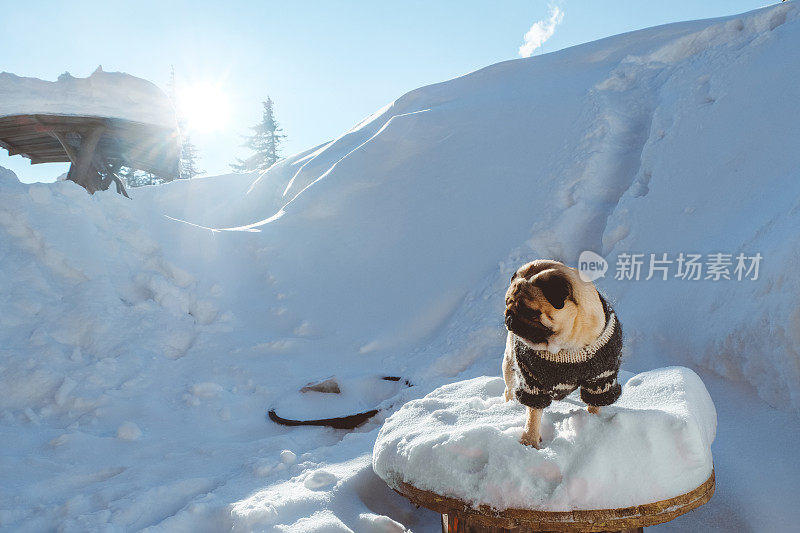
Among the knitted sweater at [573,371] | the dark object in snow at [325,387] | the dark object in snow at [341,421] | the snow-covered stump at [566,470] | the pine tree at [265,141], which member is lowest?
the dark object in snow at [341,421]

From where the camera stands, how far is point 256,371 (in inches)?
188

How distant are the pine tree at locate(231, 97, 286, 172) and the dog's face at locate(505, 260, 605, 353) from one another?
28265mm

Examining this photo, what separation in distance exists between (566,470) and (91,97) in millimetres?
7866

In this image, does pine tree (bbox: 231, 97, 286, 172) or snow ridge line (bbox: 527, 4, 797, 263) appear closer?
snow ridge line (bbox: 527, 4, 797, 263)

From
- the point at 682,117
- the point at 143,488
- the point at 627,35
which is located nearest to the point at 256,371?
the point at 143,488

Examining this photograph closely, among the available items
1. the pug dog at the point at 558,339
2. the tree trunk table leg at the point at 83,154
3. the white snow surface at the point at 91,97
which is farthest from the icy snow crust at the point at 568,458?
the tree trunk table leg at the point at 83,154

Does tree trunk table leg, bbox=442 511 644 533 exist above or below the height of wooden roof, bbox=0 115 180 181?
below

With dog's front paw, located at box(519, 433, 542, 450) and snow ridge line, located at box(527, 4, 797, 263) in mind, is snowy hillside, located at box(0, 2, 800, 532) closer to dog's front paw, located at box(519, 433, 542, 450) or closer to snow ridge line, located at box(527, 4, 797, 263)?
snow ridge line, located at box(527, 4, 797, 263)

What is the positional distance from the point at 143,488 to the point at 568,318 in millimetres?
2705

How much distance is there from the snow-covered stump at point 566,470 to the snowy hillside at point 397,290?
0.76m

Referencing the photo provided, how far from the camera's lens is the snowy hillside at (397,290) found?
2.56 m

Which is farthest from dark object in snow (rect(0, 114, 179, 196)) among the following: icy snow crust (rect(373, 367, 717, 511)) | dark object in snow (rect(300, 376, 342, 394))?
icy snow crust (rect(373, 367, 717, 511))

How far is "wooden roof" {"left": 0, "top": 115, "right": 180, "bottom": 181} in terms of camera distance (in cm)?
678

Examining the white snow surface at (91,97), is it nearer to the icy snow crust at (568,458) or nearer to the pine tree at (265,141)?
the icy snow crust at (568,458)
